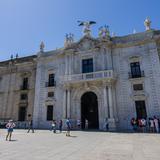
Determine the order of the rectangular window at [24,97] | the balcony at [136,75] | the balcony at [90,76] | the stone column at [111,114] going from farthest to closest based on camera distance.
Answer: the rectangular window at [24,97]
the balcony at [90,76]
the balcony at [136,75]
the stone column at [111,114]

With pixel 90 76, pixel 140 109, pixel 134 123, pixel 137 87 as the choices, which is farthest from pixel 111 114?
pixel 90 76

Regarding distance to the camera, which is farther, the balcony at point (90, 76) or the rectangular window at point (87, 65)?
the rectangular window at point (87, 65)

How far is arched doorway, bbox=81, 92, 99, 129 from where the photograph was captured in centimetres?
2331

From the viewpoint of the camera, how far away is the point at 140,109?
67.2ft

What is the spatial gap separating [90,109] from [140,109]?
6.98 metres

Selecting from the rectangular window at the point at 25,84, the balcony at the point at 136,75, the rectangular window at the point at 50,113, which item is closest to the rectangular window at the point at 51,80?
the rectangular window at the point at 50,113

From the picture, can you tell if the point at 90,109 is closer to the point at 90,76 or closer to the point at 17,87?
the point at 90,76

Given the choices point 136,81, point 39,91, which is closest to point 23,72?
point 39,91

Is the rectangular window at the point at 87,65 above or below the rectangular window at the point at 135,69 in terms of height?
above

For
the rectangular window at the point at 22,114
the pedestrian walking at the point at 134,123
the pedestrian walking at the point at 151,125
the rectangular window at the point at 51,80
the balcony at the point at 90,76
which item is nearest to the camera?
the pedestrian walking at the point at 151,125

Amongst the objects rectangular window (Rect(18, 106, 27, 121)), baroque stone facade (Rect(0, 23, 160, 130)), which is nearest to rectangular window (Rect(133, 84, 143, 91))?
baroque stone facade (Rect(0, 23, 160, 130))

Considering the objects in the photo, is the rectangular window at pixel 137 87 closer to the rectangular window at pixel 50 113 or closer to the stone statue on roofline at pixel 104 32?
the stone statue on roofline at pixel 104 32

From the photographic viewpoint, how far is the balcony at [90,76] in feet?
71.2

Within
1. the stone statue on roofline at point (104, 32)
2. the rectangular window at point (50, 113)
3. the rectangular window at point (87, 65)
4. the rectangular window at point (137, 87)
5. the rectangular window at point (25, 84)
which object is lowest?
the rectangular window at point (50, 113)
